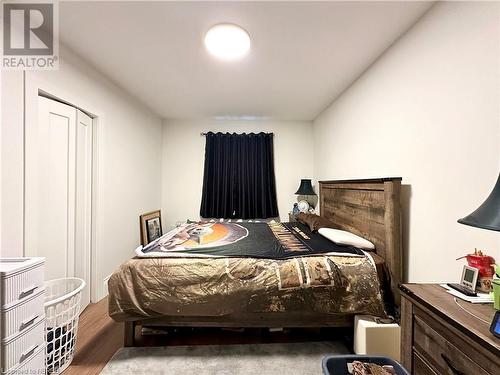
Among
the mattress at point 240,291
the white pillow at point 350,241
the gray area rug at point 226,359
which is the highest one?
the white pillow at point 350,241

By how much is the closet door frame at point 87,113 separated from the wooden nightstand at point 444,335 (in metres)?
2.46

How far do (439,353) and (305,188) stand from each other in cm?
327

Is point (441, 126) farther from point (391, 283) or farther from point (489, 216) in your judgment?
point (391, 283)

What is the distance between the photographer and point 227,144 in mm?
4320

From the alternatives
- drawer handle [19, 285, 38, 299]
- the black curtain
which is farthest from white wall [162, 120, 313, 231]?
drawer handle [19, 285, 38, 299]

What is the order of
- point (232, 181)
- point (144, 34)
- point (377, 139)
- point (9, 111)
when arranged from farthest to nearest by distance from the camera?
point (232, 181) < point (377, 139) < point (144, 34) < point (9, 111)

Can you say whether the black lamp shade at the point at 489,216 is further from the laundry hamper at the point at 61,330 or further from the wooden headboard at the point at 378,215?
the laundry hamper at the point at 61,330

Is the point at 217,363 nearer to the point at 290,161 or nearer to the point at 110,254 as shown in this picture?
the point at 110,254

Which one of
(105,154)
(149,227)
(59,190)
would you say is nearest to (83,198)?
(59,190)

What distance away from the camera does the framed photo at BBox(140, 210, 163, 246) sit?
3252 millimetres

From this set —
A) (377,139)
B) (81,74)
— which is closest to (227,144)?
(81,74)

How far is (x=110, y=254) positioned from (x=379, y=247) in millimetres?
2883

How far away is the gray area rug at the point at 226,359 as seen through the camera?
1584 mm

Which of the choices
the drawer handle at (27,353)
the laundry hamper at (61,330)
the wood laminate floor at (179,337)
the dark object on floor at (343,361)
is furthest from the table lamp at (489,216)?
the laundry hamper at (61,330)
